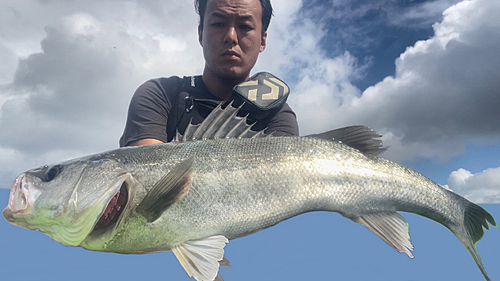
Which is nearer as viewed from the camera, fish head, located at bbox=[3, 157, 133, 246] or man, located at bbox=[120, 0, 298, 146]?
fish head, located at bbox=[3, 157, 133, 246]

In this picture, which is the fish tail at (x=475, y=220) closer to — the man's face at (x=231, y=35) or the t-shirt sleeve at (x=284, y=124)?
the t-shirt sleeve at (x=284, y=124)

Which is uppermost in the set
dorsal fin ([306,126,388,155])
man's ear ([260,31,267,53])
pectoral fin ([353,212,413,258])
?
man's ear ([260,31,267,53])

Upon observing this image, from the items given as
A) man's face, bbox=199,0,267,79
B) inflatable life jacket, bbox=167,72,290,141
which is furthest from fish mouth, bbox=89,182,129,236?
man's face, bbox=199,0,267,79

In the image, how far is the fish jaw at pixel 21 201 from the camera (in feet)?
6.84

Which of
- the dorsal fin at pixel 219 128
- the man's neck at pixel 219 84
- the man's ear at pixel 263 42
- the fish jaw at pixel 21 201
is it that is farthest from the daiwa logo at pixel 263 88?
the fish jaw at pixel 21 201

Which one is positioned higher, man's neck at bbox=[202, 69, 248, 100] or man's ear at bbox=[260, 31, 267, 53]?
man's ear at bbox=[260, 31, 267, 53]

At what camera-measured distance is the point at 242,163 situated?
8.16ft

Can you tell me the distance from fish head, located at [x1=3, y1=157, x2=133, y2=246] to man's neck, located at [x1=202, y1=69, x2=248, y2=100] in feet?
6.81

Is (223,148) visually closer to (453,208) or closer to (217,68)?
(217,68)

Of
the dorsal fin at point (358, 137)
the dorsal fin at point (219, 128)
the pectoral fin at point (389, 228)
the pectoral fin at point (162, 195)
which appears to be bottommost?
the pectoral fin at point (162, 195)

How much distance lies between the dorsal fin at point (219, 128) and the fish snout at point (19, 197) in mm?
1114

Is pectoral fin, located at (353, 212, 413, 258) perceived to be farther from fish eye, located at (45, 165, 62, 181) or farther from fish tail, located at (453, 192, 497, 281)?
fish eye, located at (45, 165, 62, 181)

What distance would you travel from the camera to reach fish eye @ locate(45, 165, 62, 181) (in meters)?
2.24

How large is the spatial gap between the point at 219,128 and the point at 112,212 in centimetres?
109
